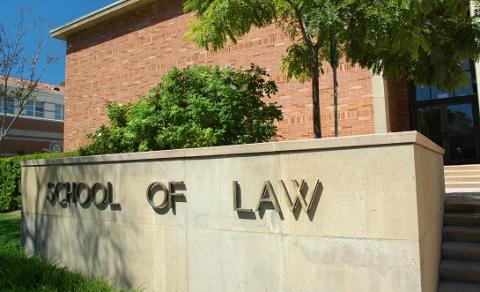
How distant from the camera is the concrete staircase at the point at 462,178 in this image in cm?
959

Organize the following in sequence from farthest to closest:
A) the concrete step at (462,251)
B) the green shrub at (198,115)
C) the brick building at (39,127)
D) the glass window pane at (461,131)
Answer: the brick building at (39,127) < the glass window pane at (461,131) < the green shrub at (198,115) < the concrete step at (462,251)

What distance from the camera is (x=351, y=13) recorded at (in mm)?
5320

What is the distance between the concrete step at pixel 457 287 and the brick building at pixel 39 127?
37.0 meters

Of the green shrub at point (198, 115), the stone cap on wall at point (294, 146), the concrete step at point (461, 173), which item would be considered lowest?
the concrete step at point (461, 173)

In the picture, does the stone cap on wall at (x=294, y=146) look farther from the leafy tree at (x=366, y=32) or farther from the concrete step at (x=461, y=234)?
the leafy tree at (x=366, y=32)

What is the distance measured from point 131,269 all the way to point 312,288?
2.60 metres

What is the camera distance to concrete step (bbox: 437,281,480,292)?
436cm

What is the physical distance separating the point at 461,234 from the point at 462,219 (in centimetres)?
39

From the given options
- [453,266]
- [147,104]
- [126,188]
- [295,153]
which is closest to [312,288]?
[295,153]

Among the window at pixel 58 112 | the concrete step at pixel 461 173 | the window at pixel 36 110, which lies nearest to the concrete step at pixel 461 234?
the concrete step at pixel 461 173

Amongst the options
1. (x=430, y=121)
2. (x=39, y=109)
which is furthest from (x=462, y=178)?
(x=39, y=109)

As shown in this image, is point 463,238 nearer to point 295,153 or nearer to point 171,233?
point 295,153

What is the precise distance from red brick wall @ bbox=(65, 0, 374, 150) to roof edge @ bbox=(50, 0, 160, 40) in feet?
0.82

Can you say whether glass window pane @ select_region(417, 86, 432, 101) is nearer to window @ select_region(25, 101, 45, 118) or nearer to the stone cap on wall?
the stone cap on wall
